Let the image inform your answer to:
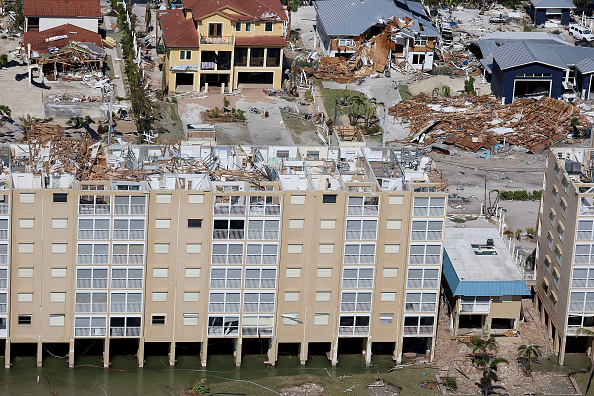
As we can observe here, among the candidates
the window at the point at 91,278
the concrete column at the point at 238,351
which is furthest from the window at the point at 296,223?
the window at the point at 91,278

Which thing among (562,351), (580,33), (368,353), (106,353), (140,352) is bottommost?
(106,353)

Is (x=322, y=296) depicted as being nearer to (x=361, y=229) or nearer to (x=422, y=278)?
(x=361, y=229)

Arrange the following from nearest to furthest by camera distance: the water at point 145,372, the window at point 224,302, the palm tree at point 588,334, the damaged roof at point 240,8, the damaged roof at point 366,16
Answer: the water at point 145,372 → the window at point 224,302 → the palm tree at point 588,334 → the damaged roof at point 240,8 → the damaged roof at point 366,16

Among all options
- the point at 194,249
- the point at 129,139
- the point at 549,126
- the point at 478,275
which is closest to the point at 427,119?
the point at 549,126

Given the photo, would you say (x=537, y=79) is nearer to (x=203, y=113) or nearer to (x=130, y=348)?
(x=203, y=113)

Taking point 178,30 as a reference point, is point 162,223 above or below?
below

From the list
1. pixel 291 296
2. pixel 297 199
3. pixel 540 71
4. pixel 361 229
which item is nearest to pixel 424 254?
pixel 361 229

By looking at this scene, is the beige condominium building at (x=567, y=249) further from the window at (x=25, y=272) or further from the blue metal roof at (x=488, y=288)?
the window at (x=25, y=272)
